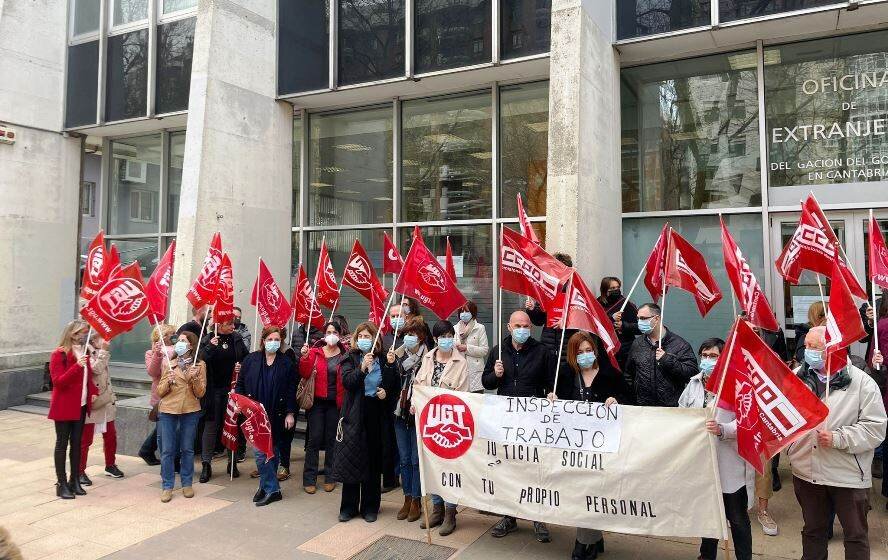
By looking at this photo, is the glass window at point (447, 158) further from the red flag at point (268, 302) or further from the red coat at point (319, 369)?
the red coat at point (319, 369)

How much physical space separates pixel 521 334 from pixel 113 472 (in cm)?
570

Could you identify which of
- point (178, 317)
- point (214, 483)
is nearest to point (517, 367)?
point (214, 483)

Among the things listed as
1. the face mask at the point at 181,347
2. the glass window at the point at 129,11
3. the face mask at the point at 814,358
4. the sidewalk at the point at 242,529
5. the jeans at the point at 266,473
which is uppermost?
the glass window at the point at 129,11

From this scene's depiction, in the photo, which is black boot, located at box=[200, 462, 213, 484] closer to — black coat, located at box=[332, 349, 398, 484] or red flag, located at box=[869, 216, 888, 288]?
black coat, located at box=[332, 349, 398, 484]

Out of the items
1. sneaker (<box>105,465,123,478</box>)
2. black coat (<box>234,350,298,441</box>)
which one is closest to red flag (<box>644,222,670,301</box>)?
black coat (<box>234,350,298,441</box>)

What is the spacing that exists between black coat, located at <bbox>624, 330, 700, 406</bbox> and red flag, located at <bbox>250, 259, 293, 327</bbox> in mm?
4595

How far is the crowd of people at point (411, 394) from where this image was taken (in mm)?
4738

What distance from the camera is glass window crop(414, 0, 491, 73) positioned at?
398 inches

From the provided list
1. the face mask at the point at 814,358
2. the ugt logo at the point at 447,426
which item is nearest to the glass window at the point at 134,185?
the ugt logo at the point at 447,426

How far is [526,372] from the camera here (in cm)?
609

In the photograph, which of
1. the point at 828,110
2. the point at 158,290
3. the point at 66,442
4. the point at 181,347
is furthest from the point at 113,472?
the point at 828,110

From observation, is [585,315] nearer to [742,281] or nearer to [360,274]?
[742,281]

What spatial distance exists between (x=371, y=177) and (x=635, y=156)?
476 centimetres

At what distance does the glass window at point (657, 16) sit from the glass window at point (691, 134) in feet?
2.57
